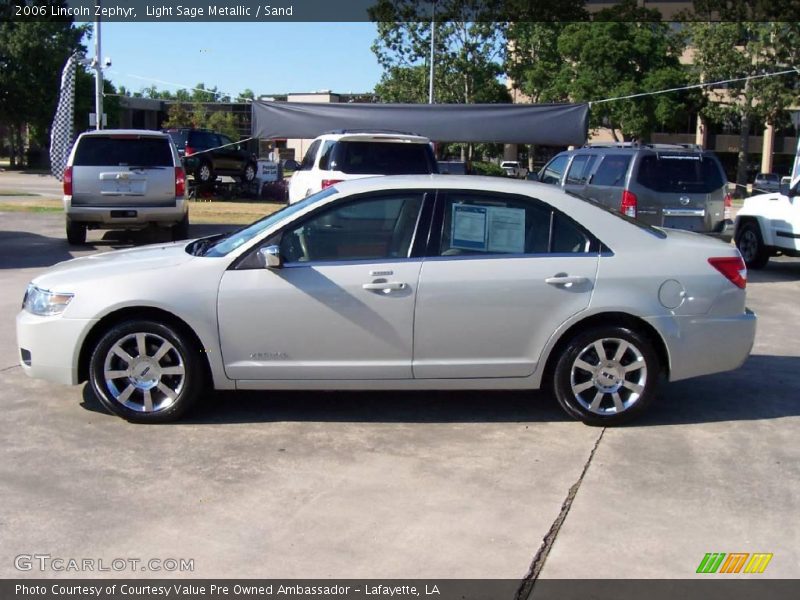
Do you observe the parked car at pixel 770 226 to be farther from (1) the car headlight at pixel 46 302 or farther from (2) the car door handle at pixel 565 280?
(1) the car headlight at pixel 46 302

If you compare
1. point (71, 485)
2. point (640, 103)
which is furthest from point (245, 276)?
point (640, 103)

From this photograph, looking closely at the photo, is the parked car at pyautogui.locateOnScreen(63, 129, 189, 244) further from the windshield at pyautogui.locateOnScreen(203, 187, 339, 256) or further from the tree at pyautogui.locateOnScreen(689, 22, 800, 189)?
the tree at pyautogui.locateOnScreen(689, 22, 800, 189)

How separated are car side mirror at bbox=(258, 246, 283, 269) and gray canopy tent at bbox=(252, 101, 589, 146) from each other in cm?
1278

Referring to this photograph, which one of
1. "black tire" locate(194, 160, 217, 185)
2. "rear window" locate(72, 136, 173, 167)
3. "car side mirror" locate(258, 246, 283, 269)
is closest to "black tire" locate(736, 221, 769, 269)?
"rear window" locate(72, 136, 173, 167)

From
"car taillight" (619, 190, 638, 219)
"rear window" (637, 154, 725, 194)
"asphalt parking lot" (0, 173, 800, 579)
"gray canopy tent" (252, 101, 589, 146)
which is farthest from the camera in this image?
"gray canopy tent" (252, 101, 589, 146)

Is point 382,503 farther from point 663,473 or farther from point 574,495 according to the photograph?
point 663,473

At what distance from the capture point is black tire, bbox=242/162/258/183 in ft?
98.4

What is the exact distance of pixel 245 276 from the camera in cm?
570

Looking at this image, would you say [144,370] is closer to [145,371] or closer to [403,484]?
[145,371]

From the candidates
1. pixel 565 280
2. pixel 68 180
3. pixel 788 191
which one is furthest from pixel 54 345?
pixel 788 191

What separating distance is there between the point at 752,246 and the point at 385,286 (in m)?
10.4

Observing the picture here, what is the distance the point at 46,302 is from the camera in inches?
229

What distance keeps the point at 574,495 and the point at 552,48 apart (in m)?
48.9

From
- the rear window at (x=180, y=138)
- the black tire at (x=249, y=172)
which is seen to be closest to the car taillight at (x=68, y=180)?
the rear window at (x=180, y=138)
